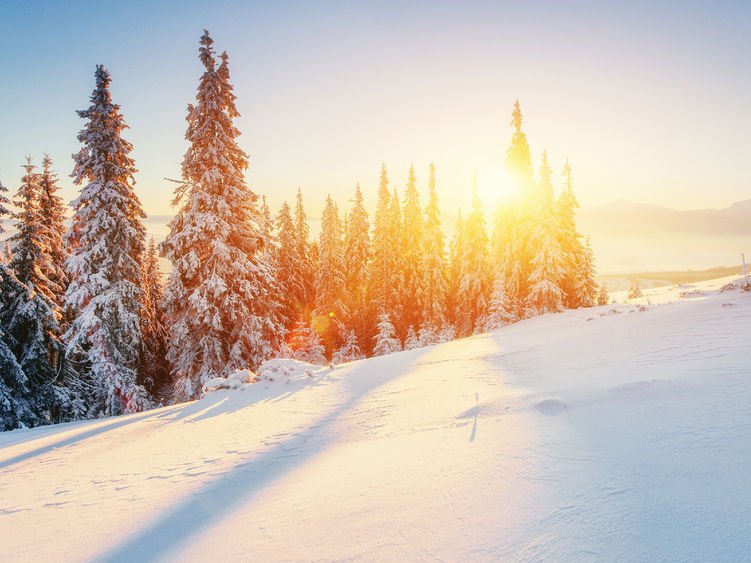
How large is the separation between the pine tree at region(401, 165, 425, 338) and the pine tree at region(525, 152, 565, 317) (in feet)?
38.4

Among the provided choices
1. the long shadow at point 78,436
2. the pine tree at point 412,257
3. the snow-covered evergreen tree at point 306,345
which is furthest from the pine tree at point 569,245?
the long shadow at point 78,436

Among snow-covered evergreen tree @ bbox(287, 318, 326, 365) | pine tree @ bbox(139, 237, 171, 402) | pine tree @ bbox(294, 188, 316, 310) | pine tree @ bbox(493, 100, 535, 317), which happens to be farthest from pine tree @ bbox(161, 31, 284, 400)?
pine tree @ bbox(294, 188, 316, 310)

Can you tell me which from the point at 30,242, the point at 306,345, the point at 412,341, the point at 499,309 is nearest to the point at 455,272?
the point at 412,341

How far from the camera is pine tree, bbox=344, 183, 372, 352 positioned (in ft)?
120

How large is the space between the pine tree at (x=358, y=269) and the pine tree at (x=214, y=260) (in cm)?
2045

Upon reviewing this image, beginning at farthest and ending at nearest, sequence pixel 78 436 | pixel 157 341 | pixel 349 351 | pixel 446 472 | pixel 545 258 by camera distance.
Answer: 1. pixel 349 351
2. pixel 157 341
3. pixel 545 258
4. pixel 78 436
5. pixel 446 472

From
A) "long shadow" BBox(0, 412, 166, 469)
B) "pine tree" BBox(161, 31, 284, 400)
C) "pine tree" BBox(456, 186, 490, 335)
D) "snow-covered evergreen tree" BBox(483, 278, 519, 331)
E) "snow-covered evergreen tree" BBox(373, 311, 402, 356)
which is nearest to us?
"long shadow" BBox(0, 412, 166, 469)

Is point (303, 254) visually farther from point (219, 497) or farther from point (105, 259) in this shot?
point (219, 497)

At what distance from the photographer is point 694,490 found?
8.01 feet

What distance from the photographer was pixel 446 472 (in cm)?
342

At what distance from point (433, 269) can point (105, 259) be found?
2606cm

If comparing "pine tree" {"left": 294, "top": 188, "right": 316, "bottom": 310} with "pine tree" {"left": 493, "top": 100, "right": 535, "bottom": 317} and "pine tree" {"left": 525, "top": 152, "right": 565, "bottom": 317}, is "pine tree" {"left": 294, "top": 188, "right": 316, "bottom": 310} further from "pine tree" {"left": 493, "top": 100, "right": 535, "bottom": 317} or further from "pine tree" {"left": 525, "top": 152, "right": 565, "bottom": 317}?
"pine tree" {"left": 525, "top": 152, "right": 565, "bottom": 317}

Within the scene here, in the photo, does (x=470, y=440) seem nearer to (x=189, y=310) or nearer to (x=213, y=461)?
(x=213, y=461)

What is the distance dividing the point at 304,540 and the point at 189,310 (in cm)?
1404
